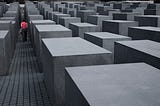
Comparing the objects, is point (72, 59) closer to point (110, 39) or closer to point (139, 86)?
point (139, 86)

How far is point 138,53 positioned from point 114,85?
2405 mm

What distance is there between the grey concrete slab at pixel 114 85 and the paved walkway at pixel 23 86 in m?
2.39

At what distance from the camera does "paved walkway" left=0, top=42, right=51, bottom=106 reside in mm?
6195

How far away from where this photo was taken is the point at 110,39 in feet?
27.6

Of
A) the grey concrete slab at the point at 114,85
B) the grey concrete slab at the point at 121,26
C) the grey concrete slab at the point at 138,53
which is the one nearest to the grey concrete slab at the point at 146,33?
the grey concrete slab at the point at 121,26

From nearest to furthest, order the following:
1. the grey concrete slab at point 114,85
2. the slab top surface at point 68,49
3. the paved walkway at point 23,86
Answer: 1. the grey concrete slab at point 114,85
2. the slab top surface at point 68,49
3. the paved walkway at point 23,86

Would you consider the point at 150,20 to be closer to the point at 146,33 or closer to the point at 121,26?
the point at 121,26

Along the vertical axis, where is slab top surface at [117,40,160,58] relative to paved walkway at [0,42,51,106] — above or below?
above

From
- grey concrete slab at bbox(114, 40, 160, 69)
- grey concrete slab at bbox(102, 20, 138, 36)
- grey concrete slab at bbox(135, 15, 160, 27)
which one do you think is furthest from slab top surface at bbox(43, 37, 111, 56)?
grey concrete slab at bbox(135, 15, 160, 27)

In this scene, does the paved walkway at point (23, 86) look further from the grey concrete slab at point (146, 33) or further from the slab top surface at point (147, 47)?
the grey concrete slab at point (146, 33)

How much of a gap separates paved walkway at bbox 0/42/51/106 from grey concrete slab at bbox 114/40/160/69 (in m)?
2.01

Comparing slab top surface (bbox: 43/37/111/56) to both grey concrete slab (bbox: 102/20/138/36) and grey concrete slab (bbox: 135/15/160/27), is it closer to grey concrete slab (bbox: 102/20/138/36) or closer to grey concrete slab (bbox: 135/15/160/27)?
grey concrete slab (bbox: 102/20/138/36)

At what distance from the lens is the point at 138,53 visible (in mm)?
5594

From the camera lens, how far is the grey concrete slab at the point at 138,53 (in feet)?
17.2
